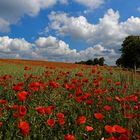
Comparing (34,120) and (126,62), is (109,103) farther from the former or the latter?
(126,62)

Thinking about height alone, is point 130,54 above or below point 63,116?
above

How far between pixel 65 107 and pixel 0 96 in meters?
1.89

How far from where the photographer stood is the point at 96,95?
24.6ft

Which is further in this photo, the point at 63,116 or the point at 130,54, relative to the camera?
the point at 130,54

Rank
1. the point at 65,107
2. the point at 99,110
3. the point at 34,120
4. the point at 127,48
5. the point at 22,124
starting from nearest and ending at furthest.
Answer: the point at 22,124 → the point at 34,120 → the point at 99,110 → the point at 65,107 → the point at 127,48

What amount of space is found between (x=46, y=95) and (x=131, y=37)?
57.4 m

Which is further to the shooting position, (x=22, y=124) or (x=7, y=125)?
(x=7, y=125)

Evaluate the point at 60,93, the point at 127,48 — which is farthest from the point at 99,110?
the point at 127,48

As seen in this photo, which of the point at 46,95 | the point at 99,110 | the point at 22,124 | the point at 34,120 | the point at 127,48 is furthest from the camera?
the point at 127,48

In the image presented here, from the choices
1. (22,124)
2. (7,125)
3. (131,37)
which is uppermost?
(131,37)

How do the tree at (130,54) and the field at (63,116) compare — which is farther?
the tree at (130,54)

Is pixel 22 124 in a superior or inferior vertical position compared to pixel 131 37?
inferior

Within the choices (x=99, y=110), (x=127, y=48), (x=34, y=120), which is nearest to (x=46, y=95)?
(x=99, y=110)

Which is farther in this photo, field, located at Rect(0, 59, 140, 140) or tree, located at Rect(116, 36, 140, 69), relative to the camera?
tree, located at Rect(116, 36, 140, 69)
